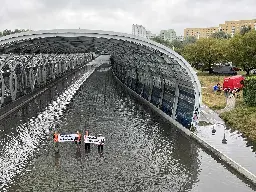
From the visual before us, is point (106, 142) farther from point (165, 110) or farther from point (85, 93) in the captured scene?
point (85, 93)

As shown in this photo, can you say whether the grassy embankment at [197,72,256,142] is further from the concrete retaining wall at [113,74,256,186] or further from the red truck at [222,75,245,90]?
the red truck at [222,75,245,90]

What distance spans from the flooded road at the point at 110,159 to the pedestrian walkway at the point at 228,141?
1.26 metres

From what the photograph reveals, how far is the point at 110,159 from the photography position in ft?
64.4

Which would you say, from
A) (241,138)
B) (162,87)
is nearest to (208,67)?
(162,87)

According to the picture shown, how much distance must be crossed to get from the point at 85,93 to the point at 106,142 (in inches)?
1058

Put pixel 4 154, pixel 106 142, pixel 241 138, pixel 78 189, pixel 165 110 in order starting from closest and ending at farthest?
pixel 78 189, pixel 4 154, pixel 106 142, pixel 241 138, pixel 165 110

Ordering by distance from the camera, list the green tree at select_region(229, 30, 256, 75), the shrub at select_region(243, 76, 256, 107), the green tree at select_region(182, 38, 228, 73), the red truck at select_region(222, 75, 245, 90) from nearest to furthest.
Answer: the shrub at select_region(243, 76, 256, 107) → the red truck at select_region(222, 75, 245, 90) → the green tree at select_region(229, 30, 256, 75) → the green tree at select_region(182, 38, 228, 73)

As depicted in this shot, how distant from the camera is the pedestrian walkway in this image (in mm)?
19859

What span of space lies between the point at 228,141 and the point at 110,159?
324 inches

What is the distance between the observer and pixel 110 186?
51.8ft

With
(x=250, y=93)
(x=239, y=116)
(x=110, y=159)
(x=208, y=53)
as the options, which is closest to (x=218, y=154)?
(x=110, y=159)

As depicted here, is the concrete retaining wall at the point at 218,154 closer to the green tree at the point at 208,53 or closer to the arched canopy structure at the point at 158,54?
the arched canopy structure at the point at 158,54

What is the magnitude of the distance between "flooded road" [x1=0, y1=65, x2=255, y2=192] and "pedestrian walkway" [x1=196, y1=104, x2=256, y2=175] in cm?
126

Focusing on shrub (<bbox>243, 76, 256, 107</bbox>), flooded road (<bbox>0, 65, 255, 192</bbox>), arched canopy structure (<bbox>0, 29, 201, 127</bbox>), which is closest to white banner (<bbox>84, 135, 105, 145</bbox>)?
flooded road (<bbox>0, 65, 255, 192</bbox>)
